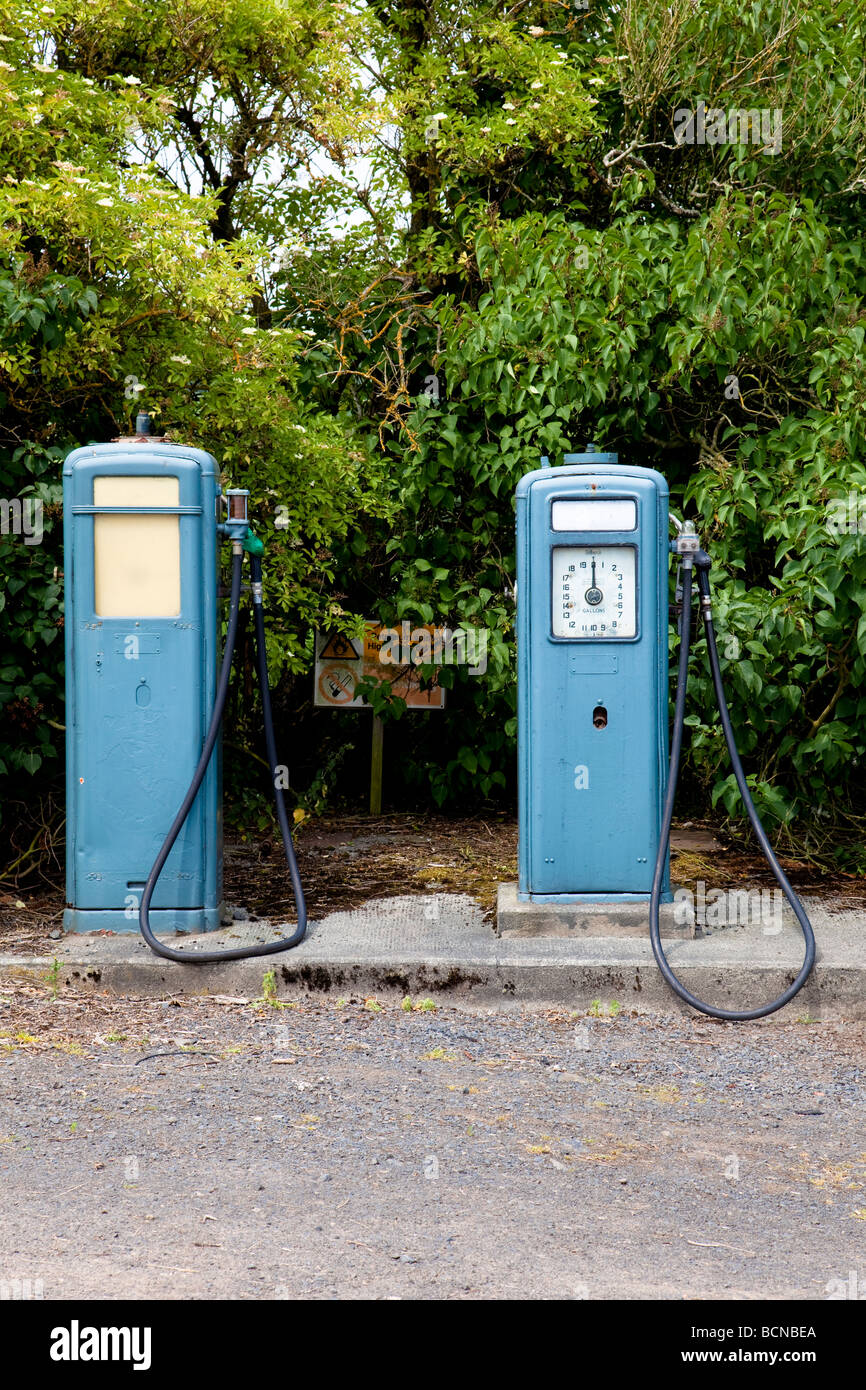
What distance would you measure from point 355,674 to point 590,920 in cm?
266

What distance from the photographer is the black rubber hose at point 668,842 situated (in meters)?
4.48

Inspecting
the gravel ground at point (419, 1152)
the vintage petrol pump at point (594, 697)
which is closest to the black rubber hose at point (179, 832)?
the gravel ground at point (419, 1152)

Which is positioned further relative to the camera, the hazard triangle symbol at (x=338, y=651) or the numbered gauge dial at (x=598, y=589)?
the hazard triangle symbol at (x=338, y=651)

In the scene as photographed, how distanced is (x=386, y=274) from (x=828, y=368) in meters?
2.43

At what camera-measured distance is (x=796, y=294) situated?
19.6ft

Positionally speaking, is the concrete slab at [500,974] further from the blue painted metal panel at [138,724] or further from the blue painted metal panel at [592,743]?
the blue painted metal panel at [592,743]

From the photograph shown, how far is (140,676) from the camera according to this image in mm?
4965

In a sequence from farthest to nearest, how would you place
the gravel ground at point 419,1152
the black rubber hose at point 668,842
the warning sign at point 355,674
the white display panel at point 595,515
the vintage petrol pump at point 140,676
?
the warning sign at point 355,674
the white display panel at point 595,515
the vintage petrol pump at point 140,676
the black rubber hose at point 668,842
the gravel ground at point 419,1152

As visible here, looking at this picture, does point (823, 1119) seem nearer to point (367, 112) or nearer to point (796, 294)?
point (796, 294)

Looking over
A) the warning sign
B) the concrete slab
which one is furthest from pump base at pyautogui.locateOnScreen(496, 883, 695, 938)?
the warning sign

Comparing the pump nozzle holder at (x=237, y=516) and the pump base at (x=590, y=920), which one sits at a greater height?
the pump nozzle holder at (x=237, y=516)

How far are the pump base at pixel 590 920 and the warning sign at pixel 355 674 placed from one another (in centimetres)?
234
